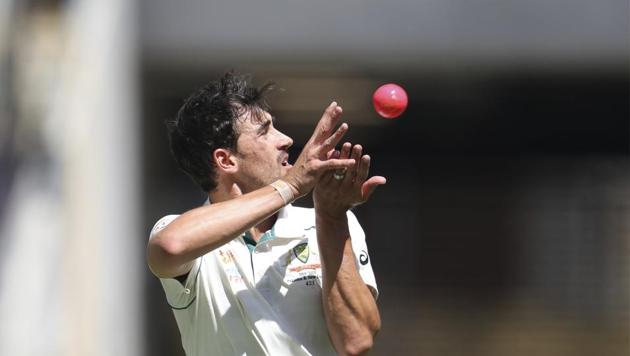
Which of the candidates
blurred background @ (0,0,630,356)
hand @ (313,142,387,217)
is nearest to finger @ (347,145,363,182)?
hand @ (313,142,387,217)

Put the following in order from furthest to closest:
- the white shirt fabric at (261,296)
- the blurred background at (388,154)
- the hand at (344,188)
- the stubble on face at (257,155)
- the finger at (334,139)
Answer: the blurred background at (388,154)
the stubble on face at (257,155)
the white shirt fabric at (261,296)
the hand at (344,188)
the finger at (334,139)

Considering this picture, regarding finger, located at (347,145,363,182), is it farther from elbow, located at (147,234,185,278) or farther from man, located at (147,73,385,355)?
elbow, located at (147,234,185,278)

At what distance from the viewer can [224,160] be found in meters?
3.77

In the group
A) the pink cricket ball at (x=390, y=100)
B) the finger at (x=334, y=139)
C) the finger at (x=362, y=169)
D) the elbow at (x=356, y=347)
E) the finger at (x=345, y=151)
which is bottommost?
the elbow at (x=356, y=347)

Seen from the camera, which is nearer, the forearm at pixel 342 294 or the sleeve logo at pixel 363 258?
the forearm at pixel 342 294

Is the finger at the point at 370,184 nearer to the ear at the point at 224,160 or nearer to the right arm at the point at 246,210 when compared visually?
the right arm at the point at 246,210

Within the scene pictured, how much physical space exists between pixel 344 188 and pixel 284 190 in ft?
0.72

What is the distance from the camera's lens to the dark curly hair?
3.77 meters

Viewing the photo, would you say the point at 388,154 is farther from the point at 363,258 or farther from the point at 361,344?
the point at 361,344

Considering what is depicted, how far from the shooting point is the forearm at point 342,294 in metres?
3.49

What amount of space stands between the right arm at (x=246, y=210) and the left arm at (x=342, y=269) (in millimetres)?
124

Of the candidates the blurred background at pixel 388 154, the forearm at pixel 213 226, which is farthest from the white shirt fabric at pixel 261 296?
the blurred background at pixel 388 154

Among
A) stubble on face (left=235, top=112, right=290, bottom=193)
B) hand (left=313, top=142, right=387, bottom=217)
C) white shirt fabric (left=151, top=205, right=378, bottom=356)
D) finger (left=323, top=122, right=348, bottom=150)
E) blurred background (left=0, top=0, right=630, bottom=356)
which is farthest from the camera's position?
blurred background (left=0, top=0, right=630, bottom=356)

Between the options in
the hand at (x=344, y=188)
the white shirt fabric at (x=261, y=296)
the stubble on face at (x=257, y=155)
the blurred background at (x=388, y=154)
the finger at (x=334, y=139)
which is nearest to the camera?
the finger at (x=334, y=139)
